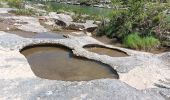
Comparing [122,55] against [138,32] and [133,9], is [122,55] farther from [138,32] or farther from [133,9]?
[133,9]

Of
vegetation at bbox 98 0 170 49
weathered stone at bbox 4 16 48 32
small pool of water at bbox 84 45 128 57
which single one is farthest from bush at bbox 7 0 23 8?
small pool of water at bbox 84 45 128 57

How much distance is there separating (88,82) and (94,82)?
33 cm

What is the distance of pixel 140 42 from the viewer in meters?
27.9

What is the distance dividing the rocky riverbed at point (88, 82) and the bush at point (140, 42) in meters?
2.81

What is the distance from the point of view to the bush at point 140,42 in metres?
27.8

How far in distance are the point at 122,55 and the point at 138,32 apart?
683 cm

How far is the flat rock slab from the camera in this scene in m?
15.3

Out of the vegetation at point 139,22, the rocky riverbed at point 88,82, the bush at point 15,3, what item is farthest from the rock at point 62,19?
the rocky riverbed at point 88,82

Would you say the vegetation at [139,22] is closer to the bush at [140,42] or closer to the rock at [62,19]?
the bush at [140,42]

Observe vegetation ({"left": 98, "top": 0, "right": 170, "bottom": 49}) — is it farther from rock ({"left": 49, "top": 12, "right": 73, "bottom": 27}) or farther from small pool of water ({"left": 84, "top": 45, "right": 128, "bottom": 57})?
rock ({"left": 49, "top": 12, "right": 73, "bottom": 27})

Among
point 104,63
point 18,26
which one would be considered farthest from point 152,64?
point 18,26

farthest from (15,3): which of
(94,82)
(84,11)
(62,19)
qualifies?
(94,82)

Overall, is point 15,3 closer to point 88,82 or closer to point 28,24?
point 28,24

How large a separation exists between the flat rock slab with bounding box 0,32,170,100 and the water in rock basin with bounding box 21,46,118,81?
2.02 ft
